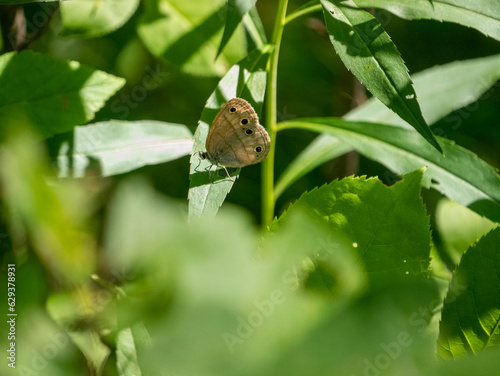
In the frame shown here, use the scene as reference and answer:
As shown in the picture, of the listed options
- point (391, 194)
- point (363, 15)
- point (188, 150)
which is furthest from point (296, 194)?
point (391, 194)

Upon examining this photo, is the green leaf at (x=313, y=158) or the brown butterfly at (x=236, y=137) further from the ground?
the brown butterfly at (x=236, y=137)

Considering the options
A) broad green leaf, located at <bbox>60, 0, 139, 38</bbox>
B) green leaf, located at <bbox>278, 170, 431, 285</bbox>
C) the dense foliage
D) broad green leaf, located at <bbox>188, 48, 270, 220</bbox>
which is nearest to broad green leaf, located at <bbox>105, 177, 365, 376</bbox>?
the dense foliage

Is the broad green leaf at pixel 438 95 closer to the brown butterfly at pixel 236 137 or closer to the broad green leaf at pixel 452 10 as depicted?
the brown butterfly at pixel 236 137

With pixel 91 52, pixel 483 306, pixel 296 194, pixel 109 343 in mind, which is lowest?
pixel 296 194

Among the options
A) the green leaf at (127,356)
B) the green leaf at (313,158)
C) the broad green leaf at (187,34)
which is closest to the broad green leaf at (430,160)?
the green leaf at (313,158)

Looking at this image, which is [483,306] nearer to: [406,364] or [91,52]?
[406,364]

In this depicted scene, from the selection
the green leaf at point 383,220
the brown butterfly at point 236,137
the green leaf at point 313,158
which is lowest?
the green leaf at point 313,158
